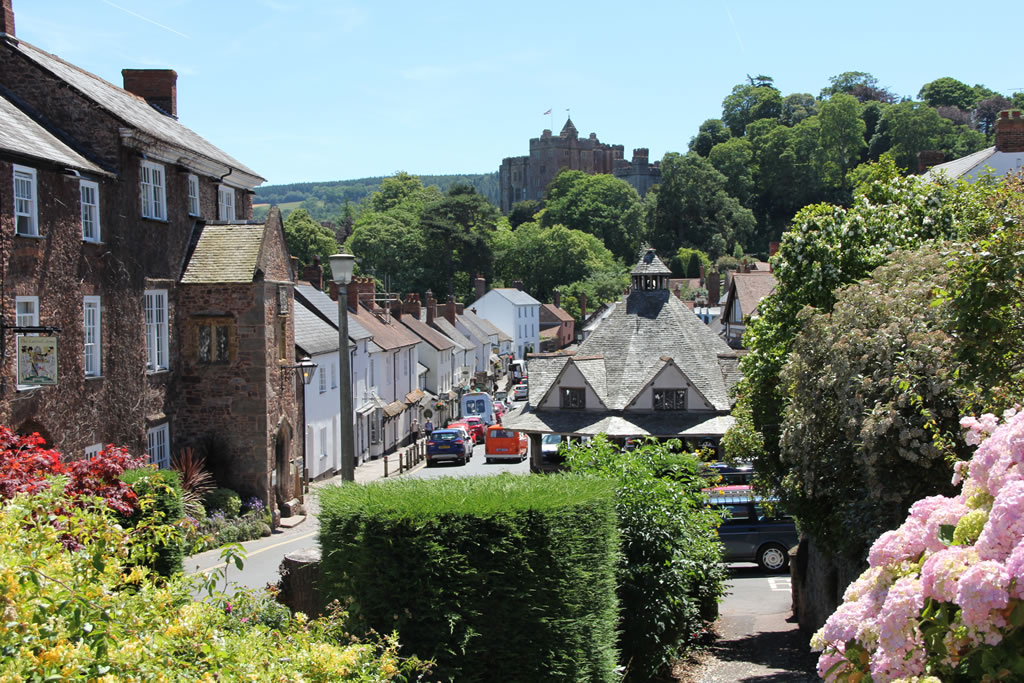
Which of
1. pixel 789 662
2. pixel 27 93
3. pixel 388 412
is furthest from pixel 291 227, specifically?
pixel 789 662

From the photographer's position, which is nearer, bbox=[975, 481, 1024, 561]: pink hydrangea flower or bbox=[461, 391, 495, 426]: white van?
bbox=[975, 481, 1024, 561]: pink hydrangea flower

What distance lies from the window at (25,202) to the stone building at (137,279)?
0.13 ft

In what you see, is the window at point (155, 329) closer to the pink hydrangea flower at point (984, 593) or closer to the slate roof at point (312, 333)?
the slate roof at point (312, 333)

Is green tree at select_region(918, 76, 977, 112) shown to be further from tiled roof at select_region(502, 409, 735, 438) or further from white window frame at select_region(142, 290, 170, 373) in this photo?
white window frame at select_region(142, 290, 170, 373)

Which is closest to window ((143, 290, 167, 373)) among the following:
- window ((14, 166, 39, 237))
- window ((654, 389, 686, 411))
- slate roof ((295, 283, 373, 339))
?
window ((14, 166, 39, 237))

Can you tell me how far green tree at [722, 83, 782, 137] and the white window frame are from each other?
16054cm

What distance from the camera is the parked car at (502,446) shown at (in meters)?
48.8

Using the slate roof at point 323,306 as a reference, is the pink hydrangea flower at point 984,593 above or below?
below

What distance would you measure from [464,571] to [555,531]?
108 cm

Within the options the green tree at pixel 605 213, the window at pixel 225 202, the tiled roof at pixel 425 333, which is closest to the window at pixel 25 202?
the window at pixel 225 202

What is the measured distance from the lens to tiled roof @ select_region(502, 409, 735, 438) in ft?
125

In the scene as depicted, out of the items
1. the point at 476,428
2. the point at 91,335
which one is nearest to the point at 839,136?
the point at 476,428

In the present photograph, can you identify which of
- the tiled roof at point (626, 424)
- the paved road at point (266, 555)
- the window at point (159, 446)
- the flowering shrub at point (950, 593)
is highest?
the flowering shrub at point (950, 593)

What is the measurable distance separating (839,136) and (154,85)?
132 meters
